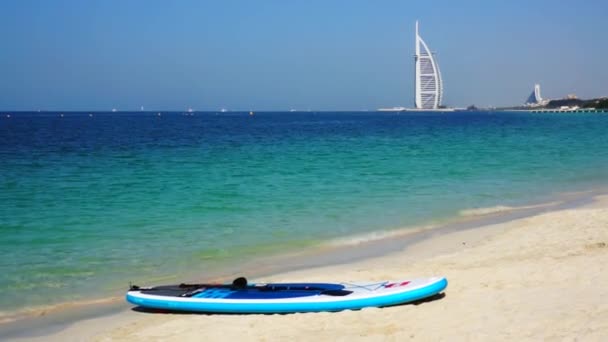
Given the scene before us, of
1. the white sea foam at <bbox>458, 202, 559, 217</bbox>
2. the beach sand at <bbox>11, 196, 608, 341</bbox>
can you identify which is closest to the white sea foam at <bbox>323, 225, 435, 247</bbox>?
the beach sand at <bbox>11, 196, 608, 341</bbox>

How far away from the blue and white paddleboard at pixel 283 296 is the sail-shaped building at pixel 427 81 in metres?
172

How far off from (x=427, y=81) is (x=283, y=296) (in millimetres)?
→ 179210

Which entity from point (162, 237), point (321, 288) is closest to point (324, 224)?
point (162, 237)

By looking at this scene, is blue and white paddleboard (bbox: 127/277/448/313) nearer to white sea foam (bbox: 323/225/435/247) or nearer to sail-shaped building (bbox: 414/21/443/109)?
white sea foam (bbox: 323/225/435/247)

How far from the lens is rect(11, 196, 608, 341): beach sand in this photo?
6.03m

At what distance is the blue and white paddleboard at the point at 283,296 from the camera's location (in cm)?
706

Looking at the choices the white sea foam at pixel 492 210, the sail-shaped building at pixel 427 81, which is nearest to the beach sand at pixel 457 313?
the white sea foam at pixel 492 210

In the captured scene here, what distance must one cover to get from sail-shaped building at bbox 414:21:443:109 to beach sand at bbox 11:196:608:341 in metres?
170

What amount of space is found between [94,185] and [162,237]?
830cm

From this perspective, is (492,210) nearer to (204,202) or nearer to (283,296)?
(204,202)

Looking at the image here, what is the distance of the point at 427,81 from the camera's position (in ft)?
593

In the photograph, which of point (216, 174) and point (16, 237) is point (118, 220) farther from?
point (216, 174)

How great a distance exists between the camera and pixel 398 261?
9898 millimetres

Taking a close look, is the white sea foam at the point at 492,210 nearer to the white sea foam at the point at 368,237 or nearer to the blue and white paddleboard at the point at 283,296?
the white sea foam at the point at 368,237
